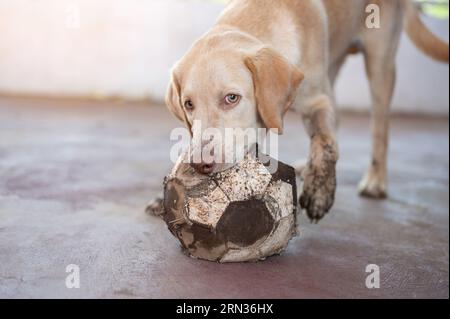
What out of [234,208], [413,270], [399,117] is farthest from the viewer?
[399,117]

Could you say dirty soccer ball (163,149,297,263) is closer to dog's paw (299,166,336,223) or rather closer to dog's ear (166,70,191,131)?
dog's paw (299,166,336,223)

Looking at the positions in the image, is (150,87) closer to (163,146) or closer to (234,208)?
(163,146)

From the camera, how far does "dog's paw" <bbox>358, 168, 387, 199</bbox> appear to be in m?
4.30

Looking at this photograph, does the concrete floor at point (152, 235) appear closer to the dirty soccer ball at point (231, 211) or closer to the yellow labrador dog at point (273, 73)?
the dirty soccer ball at point (231, 211)

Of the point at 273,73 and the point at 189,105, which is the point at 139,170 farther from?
the point at 273,73

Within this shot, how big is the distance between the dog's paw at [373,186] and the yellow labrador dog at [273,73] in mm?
947

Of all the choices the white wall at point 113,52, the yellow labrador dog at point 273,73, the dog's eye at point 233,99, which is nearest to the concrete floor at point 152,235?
the yellow labrador dog at point 273,73

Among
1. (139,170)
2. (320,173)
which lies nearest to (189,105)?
(320,173)

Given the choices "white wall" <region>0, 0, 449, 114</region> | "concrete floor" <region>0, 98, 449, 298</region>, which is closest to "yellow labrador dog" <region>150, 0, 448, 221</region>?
"concrete floor" <region>0, 98, 449, 298</region>

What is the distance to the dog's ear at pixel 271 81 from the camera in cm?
290

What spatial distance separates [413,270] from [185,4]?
7901mm

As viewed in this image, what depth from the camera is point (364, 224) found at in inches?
135

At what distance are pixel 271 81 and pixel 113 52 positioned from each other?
725 centimetres

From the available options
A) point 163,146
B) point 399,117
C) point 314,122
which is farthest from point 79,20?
point 314,122
